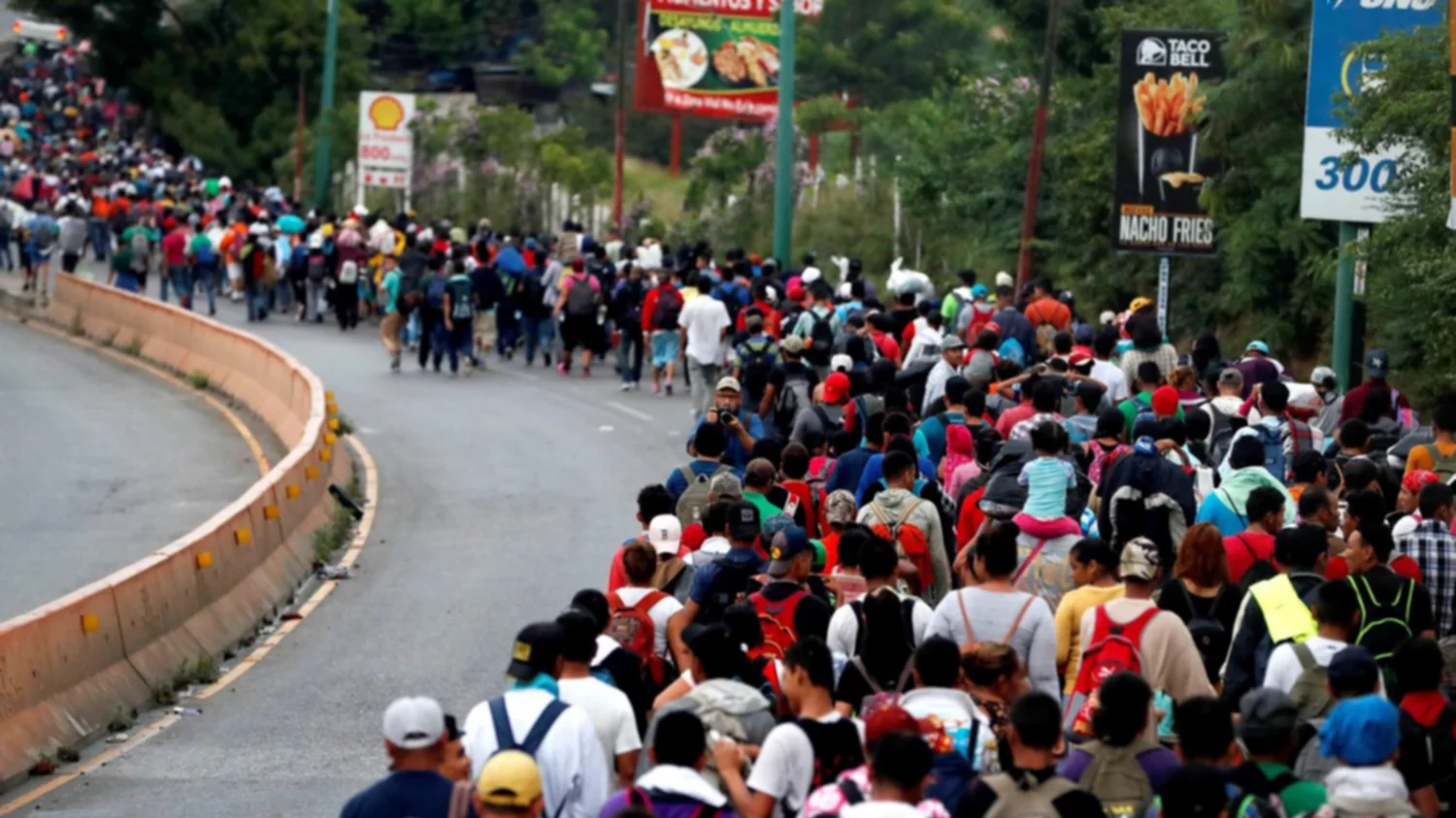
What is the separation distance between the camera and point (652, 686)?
10.2 metres

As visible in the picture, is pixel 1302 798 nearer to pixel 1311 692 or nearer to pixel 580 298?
pixel 1311 692

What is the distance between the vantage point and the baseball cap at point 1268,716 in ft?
24.3

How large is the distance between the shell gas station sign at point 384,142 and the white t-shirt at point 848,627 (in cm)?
3628

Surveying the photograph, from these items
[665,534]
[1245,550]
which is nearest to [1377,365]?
[1245,550]

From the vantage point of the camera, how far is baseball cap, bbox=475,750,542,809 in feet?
22.8

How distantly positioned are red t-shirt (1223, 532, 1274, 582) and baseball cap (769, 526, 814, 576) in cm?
184

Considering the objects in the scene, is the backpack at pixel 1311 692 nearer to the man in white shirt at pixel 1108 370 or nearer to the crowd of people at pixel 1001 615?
the crowd of people at pixel 1001 615

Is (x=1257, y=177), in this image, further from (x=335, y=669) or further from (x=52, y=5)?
(x=52, y=5)

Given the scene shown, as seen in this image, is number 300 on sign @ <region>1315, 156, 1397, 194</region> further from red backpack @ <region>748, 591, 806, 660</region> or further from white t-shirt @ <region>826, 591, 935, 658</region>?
white t-shirt @ <region>826, 591, 935, 658</region>

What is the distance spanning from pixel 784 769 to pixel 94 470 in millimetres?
18850

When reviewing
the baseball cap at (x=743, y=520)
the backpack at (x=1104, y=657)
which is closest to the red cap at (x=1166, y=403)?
the baseball cap at (x=743, y=520)

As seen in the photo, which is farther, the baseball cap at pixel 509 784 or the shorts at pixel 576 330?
the shorts at pixel 576 330

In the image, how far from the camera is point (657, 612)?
10391 millimetres

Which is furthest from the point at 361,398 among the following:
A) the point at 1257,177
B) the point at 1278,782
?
the point at 1278,782
